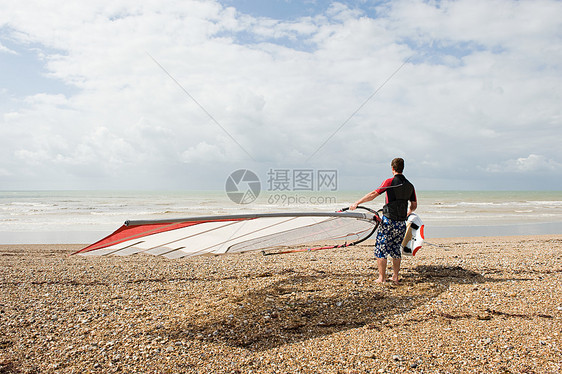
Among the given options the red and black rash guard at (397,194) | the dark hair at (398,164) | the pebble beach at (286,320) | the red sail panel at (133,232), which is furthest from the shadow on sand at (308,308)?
the dark hair at (398,164)

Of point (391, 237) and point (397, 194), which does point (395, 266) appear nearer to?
point (391, 237)

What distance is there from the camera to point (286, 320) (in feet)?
11.3

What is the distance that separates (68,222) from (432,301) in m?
16.3

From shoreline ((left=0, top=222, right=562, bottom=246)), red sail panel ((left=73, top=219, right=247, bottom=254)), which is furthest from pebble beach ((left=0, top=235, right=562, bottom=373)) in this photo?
shoreline ((left=0, top=222, right=562, bottom=246))

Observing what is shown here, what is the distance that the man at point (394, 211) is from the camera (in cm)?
426

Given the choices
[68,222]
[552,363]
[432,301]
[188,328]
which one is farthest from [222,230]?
[68,222]

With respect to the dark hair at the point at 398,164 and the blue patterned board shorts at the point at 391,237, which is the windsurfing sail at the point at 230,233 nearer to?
the blue patterned board shorts at the point at 391,237

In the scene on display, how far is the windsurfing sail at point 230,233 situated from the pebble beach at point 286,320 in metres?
0.49

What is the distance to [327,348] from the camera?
2895mm

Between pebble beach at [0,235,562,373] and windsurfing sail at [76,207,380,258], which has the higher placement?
windsurfing sail at [76,207,380,258]

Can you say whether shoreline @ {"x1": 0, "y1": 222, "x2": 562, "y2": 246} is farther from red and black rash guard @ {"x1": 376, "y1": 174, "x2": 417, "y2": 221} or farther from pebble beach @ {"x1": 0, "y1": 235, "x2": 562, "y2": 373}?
red and black rash guard @ {"x1": 376, "y1": 174, "x2": 417, "y2": 221}

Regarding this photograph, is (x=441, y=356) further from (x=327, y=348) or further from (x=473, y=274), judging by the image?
(x=473, y=274)

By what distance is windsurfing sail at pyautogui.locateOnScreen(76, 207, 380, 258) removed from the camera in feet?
13.7

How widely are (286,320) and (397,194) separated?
196 centimetres
